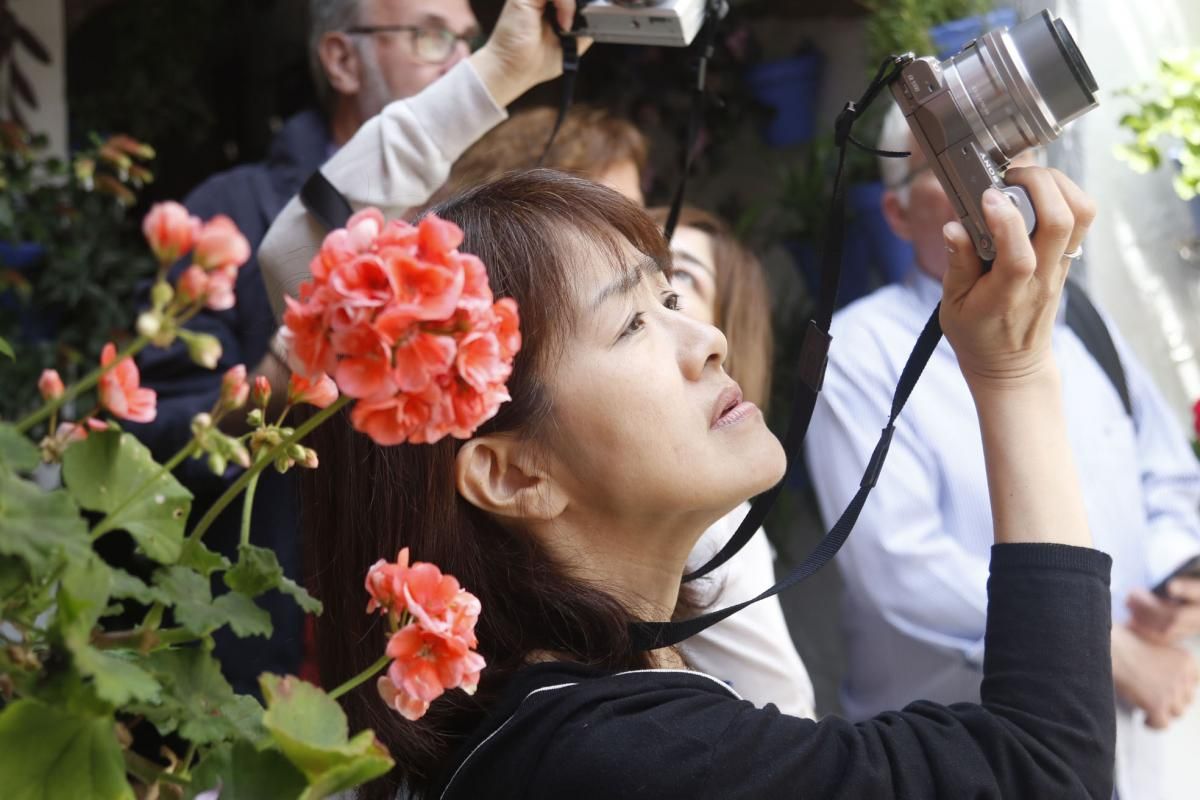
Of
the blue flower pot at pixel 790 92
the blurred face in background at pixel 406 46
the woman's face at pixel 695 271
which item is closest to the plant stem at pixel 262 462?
the woman's face at pixel 695 271

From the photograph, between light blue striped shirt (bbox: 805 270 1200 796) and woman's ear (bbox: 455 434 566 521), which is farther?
light blue striped shirt (bbox: 805 270 1200 796)

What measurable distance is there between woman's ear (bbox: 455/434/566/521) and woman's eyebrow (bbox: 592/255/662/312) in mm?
141

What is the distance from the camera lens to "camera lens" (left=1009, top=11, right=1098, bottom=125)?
1.16 metres

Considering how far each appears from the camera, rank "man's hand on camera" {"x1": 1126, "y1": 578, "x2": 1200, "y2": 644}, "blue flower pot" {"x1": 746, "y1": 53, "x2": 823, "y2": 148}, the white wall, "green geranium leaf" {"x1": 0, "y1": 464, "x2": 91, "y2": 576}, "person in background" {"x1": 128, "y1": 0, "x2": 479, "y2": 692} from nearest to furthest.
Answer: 1. "green geranium leaf" {"x1": 0, "y1": 464, "x2": 91, "y2": 576}
2. "person in background" {"x1": 128, "y1": 0, "x2": 479, "y2": 692}
3. "man's hand on camera" {"x1": 1126, "y1": 578, "x2": 1200, "y2": 644}
4. the white wall
5. "blue flower pot" {"x1": 746, "y1": 53, "x2": 823, "y2": 148}

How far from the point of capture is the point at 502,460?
1193mm

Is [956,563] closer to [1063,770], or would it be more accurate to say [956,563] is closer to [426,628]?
[1063,770]

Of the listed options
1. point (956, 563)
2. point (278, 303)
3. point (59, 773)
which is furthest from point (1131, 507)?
point (59, 773)

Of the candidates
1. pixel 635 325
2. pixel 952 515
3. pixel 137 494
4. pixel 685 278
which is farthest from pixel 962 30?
pixel 137 494

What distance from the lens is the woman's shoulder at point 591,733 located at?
97 cm

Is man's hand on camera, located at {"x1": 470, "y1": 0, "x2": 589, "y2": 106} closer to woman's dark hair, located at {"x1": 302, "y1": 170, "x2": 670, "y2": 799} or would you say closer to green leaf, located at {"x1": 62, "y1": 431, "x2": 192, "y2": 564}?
woman's dark hair, located at {"x1": 302, "y1": 170, "x2": 670, "y2": 799}

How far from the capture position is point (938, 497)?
7.22 feet

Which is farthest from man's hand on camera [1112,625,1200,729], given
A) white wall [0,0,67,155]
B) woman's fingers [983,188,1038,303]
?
white wall [0,0,67,155]

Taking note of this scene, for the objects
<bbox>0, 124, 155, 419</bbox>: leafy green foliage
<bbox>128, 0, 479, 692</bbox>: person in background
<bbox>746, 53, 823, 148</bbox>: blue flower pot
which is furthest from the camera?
<bbox>746, 53, 823, 148</bbox>: blue flower pot

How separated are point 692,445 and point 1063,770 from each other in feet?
1.24
